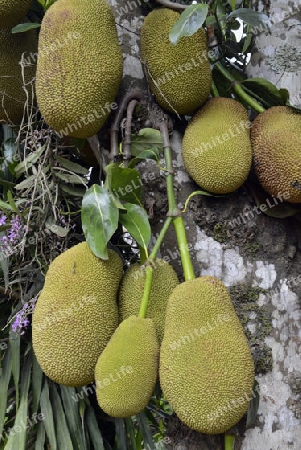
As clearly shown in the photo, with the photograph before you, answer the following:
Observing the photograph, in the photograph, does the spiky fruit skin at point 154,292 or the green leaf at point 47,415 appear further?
the green leaf at point 47,415

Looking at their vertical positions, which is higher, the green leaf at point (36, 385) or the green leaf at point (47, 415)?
the green leaf at point (36, 385)

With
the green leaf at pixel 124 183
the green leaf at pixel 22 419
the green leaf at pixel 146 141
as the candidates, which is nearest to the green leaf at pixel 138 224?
the green leaf at pixel 124 183

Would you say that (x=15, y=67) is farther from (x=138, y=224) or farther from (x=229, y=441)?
(x=229, y=441)

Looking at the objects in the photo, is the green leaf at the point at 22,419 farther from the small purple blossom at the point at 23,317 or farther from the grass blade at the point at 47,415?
the small purple blossom at the point at 23,317

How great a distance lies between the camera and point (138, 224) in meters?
1.13

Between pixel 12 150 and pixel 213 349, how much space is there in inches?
42.3

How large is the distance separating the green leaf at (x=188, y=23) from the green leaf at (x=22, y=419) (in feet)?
3.05

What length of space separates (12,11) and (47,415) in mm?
1036

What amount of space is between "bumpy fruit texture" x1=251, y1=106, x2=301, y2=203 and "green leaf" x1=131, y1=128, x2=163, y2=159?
0.21m

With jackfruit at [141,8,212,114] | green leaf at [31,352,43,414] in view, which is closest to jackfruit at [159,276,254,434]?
jackfruit at [141,8,212,114]

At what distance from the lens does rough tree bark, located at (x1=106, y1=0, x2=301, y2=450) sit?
1.00 metres

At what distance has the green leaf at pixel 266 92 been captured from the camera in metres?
1.27

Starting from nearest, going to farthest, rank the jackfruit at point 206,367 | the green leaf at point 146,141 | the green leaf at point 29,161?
the jackfruit at point 206,367 → the green leaf at point 146,141 → the green leaf at point 29,161

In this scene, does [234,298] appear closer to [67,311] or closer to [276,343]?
[276,343]
